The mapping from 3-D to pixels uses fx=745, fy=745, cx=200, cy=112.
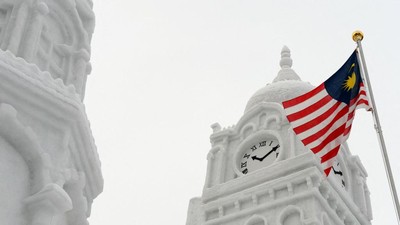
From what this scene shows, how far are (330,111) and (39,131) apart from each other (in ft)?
25.5

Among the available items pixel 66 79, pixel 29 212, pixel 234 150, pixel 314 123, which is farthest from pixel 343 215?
pixel 29 212

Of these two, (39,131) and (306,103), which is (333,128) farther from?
(39,131)

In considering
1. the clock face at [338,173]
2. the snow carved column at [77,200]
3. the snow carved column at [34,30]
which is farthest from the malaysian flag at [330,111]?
the clock face at [338,173]

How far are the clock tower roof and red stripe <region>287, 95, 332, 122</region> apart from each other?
19619mm

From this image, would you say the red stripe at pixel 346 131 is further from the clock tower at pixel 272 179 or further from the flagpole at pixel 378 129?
the clock tower at pixel 272 179

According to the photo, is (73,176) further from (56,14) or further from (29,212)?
(56,14)

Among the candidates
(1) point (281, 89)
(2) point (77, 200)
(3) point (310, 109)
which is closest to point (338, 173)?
(1) point (281, 89)

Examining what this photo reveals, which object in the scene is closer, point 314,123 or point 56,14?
point 314,123

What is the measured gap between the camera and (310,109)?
20.7 meters

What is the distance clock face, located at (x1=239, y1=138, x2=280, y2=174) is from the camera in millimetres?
38438

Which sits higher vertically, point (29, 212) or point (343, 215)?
point (343, 215)

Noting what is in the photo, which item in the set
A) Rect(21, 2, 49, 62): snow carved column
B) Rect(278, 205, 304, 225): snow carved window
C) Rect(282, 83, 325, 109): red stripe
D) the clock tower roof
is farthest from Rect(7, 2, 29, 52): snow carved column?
the clock tower roof

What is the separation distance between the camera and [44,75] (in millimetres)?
18391

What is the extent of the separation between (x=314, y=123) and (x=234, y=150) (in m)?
20.0
